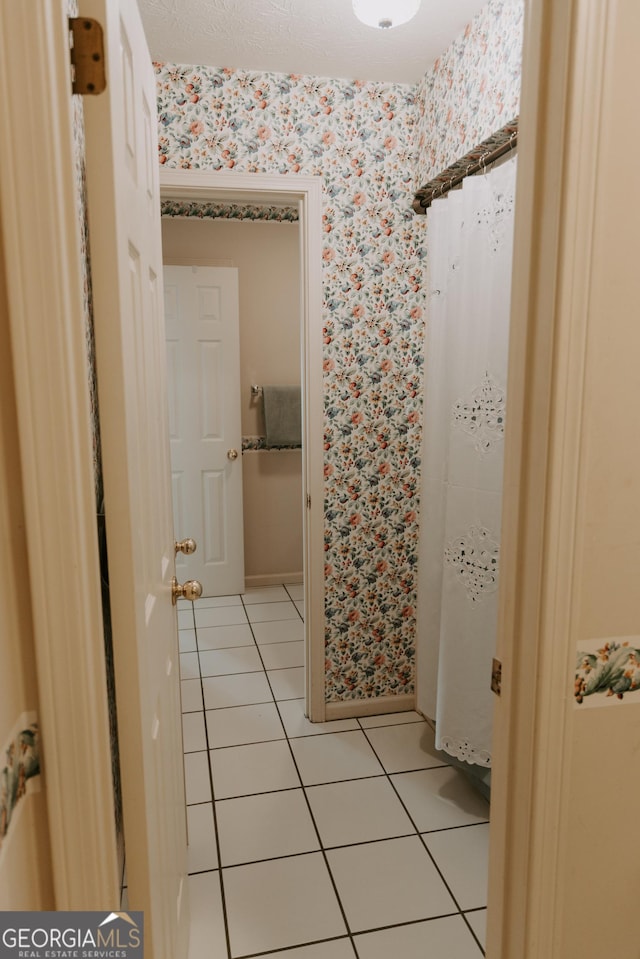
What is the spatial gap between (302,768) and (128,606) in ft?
5.74

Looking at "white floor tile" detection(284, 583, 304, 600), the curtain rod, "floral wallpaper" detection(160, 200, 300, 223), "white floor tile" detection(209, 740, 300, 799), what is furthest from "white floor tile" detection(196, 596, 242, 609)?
the curtain rod

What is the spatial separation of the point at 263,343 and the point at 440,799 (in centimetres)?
297

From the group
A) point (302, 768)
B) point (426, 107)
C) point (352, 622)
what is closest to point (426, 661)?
point (352, 622)

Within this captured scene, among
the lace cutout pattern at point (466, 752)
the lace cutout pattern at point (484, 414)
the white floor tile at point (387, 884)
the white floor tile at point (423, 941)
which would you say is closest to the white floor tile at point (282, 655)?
the lace cutout pattern at point (466, 752)

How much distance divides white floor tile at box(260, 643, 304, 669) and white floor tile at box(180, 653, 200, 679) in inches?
13.6

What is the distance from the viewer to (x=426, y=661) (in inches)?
97.8

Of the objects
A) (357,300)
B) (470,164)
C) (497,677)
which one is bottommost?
(497,677)

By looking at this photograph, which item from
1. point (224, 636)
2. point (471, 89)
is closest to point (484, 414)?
point (471, 89)

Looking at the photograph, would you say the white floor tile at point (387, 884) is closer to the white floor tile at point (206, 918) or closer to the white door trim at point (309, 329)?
the white floor tile at point (206, 918)

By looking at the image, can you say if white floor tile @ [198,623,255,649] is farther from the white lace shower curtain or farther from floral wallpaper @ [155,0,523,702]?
the white lace shower curtain

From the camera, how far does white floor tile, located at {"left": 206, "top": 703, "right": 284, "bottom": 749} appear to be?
2.52m

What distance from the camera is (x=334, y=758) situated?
2410mm

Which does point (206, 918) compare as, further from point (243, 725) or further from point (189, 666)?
point (189, 666)

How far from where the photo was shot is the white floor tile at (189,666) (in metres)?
3.05
